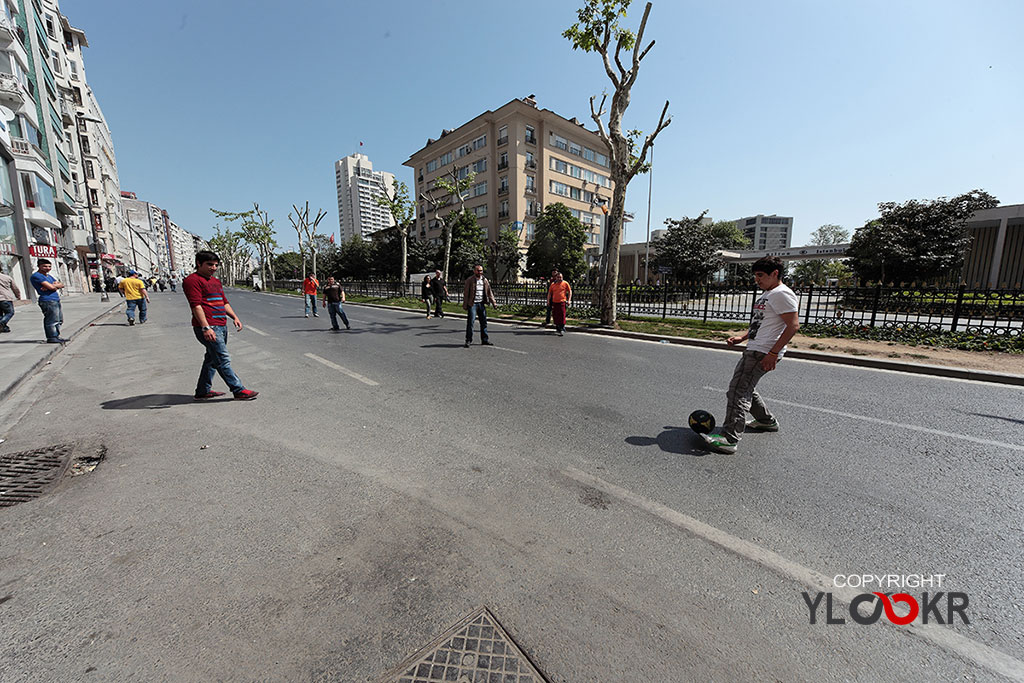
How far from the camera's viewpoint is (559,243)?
37.8 metres

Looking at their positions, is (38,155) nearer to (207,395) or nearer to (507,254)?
(507,254)

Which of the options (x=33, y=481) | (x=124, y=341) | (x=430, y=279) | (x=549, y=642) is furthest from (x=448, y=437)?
(x=430, y=279)

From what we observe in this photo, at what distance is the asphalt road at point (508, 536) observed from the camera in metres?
1.77

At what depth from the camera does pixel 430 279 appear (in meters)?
18.3

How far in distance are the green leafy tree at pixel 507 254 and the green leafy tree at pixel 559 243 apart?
10.1 ft

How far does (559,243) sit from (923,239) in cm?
2429

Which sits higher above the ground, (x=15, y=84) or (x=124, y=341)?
(x=15, y=84)

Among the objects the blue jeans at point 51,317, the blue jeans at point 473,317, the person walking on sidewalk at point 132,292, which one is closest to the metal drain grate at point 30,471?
the blue jeans at point 473,317

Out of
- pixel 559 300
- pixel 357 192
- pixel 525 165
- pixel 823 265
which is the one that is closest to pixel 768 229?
pixel 823 265

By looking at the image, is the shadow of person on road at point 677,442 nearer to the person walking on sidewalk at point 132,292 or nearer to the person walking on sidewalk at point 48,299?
the person walking on sidewalk at point 48,299

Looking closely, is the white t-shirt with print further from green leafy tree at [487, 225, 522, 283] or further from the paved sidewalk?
green leafy tree at [487, 225, 522, 283]

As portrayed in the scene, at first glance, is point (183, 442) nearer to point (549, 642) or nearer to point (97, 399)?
point (97, 399)

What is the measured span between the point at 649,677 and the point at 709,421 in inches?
108

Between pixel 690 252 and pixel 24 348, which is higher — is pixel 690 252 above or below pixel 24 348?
above
